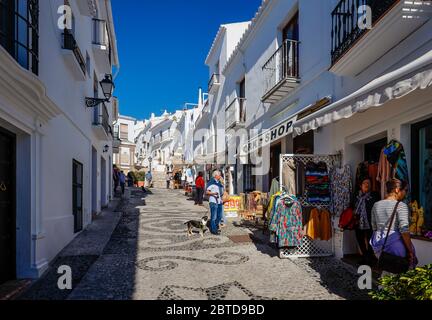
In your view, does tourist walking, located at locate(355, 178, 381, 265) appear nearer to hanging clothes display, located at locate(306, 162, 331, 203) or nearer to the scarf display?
the scarf display

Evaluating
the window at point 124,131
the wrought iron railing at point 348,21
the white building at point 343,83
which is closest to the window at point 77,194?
the white building at point 343,83

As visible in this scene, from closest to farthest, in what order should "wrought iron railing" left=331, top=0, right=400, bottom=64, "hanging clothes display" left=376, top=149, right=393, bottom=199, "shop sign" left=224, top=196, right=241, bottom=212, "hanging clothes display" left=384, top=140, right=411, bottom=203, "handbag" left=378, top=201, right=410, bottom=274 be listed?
"handbag" left=378, top=201, right=410, bottom=274 → "hanging clothes display" left=384, top=140, right=411, bottom=203 → "hanging clothes display" left=376, top=149, right=393, bottom=199 → "wrought iron railing" left=331, top=0, right=400, bottom=64 → "shop sign" left=224, top=196, right=241, bottom=212

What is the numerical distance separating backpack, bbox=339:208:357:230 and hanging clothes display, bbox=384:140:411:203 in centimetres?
119

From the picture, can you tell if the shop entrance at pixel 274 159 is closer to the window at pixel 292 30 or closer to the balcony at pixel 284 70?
the balcony at pixel 284 70

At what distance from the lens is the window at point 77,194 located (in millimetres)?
8750

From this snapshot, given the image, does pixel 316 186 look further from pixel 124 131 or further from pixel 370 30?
pixel 124 131

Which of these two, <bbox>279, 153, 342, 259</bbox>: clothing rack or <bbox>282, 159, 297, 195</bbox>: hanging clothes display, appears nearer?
<bbox>279, 153, 342, 259</bbox>: clothing rack

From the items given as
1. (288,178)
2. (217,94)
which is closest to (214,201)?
(288,178)

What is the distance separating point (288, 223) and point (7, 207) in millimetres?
4937

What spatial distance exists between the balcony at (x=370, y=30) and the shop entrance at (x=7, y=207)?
5.91 m

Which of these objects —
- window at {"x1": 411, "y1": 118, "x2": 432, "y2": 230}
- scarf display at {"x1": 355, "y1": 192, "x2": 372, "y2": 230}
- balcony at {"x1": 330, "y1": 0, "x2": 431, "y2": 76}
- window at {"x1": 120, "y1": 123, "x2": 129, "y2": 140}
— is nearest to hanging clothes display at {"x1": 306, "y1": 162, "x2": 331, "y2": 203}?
scarf display at {"x1": 355, "y1": 192, "x2": 372, "y2": 230}

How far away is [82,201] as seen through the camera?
9648 mm

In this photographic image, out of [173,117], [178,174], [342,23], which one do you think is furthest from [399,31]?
[173,117]

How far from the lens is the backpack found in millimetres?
5973
